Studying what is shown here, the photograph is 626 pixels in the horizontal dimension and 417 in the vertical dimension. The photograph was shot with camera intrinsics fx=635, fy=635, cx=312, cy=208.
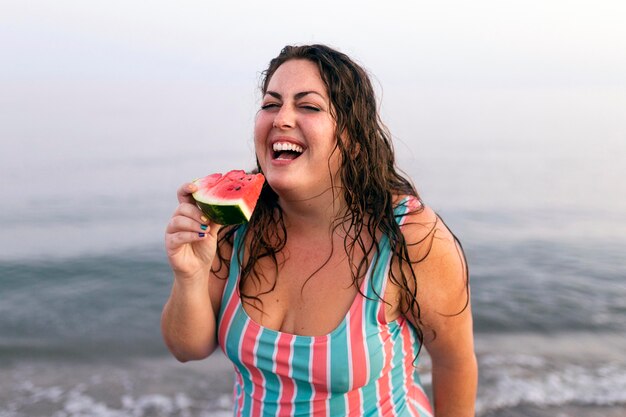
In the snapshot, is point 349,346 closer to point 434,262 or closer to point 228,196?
point 434,262

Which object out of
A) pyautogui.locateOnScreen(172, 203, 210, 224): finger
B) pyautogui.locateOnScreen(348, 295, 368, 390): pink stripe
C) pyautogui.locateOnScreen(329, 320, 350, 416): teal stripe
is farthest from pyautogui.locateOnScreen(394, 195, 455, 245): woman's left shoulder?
pyautogui.locateOnScreen(172, 203, 210, 224): finger

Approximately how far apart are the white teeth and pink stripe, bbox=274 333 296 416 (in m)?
0.90

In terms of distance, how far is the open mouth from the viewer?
3.06m

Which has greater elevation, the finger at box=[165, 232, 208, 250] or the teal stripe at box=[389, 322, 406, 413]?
A: the finger at box=[165, 232, 208, 250]

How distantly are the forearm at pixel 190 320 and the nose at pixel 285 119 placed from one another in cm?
85

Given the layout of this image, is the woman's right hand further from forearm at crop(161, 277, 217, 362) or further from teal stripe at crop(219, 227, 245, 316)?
teal stripe at crop(219, 227, 245, 316)

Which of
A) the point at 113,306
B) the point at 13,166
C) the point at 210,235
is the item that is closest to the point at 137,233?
the point at 113,306

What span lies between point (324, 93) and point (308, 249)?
0.85m

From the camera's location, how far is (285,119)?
303cm

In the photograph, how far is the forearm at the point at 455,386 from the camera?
3516 mm

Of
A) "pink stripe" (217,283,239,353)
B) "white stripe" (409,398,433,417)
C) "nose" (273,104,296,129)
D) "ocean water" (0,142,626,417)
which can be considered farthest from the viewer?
"ocean water" (0,142,626,417)

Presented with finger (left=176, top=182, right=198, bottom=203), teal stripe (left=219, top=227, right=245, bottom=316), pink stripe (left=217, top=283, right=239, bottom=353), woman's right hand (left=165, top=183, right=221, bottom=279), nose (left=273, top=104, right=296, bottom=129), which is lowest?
pink stripe (left=217, top=283, right=239, bottom=353)

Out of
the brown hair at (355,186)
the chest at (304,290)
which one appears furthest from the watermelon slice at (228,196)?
the chest at (304,290)

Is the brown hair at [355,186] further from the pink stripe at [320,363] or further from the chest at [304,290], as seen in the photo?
the pink stripe at [320,363]
